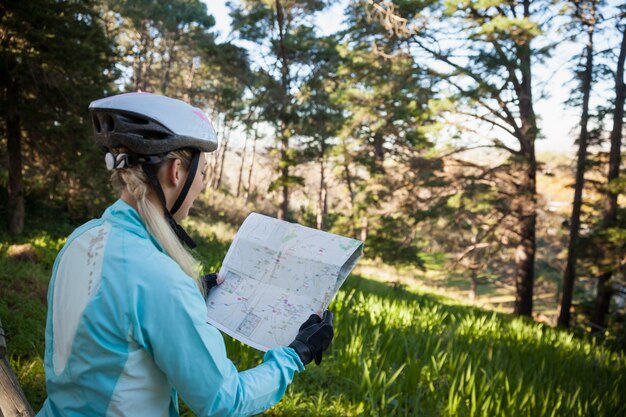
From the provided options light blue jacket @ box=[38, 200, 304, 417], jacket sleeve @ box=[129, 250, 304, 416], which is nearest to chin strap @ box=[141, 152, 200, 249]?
light blue jacket @ box=[38, 200, 304, 417]

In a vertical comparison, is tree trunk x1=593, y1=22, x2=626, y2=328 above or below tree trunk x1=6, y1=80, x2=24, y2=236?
above

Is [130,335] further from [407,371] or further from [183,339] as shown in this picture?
[407,371]

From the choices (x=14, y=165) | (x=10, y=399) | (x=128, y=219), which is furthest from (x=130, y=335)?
(x=14, y=165)

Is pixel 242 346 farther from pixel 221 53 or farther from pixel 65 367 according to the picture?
pixel 221 53

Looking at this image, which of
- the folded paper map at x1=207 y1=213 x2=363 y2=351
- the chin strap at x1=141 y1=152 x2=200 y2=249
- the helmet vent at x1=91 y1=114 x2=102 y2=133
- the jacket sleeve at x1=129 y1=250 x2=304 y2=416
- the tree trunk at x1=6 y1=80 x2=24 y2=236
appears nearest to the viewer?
the jacket sleeve at x1=129 y1=250 x2=304 y2=416

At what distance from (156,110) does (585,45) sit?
12786mm

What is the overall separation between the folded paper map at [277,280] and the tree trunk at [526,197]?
11113 millimetres

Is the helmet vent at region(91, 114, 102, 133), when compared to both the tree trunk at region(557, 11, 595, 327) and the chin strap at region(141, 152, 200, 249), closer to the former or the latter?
the chin strap at region(141, 152, 200, 249)

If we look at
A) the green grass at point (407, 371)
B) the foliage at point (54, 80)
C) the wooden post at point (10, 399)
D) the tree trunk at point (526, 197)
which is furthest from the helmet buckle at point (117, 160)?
the tree trunk at point (526, 197)

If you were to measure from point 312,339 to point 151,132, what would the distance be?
79cm

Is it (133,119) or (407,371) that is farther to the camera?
(407,371)

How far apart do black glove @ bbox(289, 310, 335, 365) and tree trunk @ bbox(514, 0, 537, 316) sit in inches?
446

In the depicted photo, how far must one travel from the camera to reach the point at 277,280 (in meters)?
1.62

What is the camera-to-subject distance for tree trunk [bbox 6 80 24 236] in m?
8.11
